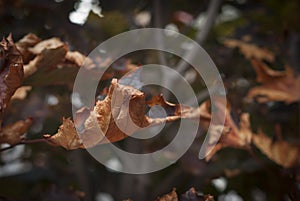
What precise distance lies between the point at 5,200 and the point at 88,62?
0.18 metres

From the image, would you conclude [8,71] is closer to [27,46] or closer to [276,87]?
[27,46]

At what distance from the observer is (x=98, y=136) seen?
19.0 inches

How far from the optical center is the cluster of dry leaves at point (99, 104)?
0.47m

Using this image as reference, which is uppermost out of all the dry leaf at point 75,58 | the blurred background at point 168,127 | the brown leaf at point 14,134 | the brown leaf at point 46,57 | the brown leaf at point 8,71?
the brown leaf at point 8,71

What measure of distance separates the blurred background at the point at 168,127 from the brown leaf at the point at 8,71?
0.80 ft

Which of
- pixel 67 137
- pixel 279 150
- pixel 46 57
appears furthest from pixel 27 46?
pixel 279 150

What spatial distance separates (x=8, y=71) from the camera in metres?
0.49

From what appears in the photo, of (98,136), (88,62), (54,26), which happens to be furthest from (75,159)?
(98,136)

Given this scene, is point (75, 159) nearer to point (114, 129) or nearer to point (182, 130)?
point (182, 130)

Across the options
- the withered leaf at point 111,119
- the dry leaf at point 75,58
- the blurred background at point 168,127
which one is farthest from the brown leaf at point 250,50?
the withered leaf at point 111,119

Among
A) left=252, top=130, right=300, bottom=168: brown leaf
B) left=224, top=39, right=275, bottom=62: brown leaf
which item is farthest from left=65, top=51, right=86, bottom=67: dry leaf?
left=224, top=39, right=275, bottom=62: brown leaf

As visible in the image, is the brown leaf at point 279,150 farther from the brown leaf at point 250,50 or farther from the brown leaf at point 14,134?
the brown leaf at point 14,134

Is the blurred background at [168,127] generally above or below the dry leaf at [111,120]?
below

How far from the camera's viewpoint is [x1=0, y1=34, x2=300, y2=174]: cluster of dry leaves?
47 cm
